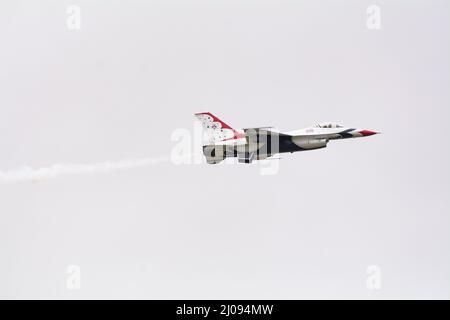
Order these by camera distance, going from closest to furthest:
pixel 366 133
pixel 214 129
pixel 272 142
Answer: pixel 272 142
pixel 366 133
pixel 214 129

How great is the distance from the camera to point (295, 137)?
49.5 metres

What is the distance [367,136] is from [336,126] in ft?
7.98

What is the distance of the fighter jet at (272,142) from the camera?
49.1 m

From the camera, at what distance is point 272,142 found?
49469 millimetres

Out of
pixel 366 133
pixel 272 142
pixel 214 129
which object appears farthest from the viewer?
pixel 214 129

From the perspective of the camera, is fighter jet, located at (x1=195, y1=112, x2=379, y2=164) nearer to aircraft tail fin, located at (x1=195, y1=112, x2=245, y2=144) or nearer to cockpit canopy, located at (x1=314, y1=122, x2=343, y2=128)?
cockpit canopy, located at (x1=314, y1=122, x2=343, y2=128)

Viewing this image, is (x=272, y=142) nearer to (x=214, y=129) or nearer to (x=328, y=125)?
(x=328, y=125)

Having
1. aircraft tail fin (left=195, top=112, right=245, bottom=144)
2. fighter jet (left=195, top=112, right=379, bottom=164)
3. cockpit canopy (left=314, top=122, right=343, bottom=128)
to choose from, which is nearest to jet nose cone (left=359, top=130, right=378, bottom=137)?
fighter jet (left=195, top=112, right=379, bottom=164)

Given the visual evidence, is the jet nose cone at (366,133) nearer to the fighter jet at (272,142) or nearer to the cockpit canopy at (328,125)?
the fighter jet at (272,142)

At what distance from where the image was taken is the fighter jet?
161 ft

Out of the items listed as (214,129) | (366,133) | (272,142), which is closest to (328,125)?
(366,133)
